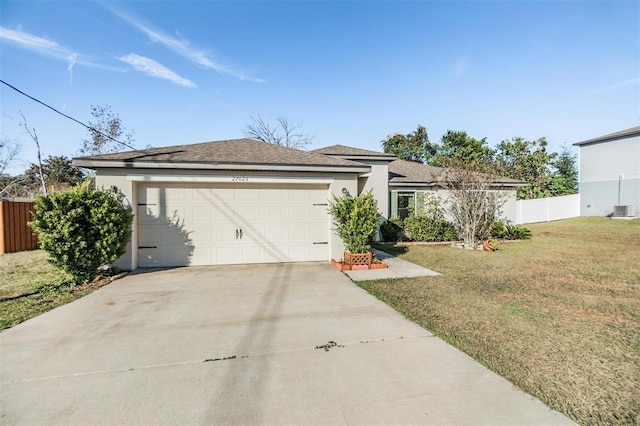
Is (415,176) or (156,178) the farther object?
(415,176)

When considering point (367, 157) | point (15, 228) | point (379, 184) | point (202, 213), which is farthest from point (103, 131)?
point (379, 184)

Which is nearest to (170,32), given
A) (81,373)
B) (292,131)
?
(81,373)

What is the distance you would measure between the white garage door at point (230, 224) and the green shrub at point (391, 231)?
4903 millimetres

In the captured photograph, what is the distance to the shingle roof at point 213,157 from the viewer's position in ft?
23.5

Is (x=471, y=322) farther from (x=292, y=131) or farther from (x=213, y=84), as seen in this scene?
(x=292, y=131)

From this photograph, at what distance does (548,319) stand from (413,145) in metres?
33.6

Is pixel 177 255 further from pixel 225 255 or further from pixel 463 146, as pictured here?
pixel 463 146

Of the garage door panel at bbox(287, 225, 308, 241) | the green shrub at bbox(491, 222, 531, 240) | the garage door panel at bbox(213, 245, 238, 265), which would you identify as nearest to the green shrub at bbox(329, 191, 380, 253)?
the garage door panel at bbox(287, 225, 308, 241)

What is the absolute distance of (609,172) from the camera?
854 inches

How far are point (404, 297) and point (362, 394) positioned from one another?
2975 mm

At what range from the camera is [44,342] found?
142 inches

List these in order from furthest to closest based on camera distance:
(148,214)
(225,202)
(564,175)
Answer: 1. (564,175)
2. (225,202)
3. (148,214)

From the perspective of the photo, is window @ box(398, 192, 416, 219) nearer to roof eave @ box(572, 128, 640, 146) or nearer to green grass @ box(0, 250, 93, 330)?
green grass @ box(0, 250, 93, 330)

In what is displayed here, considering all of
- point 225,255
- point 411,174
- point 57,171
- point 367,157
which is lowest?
point 225,255
